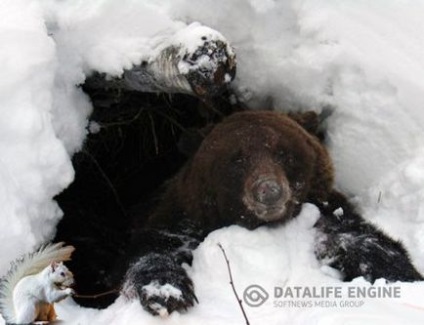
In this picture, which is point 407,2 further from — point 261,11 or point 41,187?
point 41,187

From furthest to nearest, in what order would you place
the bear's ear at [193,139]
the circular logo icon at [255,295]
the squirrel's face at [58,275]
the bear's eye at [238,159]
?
the bear's ear at [193,139] < the bear's eye at [238,159] < the circular logo icon at [255,295] < the squirrel's face at [58,275]

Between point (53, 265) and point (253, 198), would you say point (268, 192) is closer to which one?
point (253, 198)

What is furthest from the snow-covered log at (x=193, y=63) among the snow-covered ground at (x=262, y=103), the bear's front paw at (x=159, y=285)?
the bear's front paw at (x=159, y=285)

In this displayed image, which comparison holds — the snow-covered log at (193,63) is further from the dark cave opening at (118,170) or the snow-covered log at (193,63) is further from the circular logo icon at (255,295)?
the circular logo icon at (255,295)

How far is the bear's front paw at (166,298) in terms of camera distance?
11.0 ft

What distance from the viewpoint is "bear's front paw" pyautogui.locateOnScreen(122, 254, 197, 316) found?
3.38 meters

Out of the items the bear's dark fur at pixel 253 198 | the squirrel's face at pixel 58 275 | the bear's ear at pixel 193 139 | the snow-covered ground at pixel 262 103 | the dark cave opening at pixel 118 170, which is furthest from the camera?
the dark cave opening at pixel 118 170

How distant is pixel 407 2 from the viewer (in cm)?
485

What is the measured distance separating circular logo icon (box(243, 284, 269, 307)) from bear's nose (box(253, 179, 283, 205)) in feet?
2.18

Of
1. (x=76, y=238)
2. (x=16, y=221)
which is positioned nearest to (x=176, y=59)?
(x=16, y=221)

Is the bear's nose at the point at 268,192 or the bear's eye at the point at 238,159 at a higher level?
the bear's nose at the point at 268,192

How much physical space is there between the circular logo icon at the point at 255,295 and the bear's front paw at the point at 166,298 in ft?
0.91

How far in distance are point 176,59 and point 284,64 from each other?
4.50 ft

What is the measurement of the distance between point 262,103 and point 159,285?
91.1 inches
